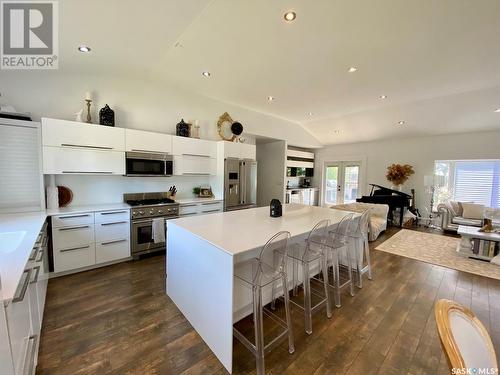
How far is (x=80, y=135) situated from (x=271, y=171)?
455cm

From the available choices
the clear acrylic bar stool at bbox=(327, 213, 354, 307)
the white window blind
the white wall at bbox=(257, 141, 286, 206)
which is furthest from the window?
the white window blind

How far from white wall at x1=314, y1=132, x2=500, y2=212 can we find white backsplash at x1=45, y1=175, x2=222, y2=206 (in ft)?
19.4

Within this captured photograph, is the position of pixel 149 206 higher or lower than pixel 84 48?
lower

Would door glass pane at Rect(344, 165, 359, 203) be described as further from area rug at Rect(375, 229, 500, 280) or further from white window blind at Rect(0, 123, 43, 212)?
white window blind at Rect(0, 123, 43, 212)

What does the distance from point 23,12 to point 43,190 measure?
1931 millimetres

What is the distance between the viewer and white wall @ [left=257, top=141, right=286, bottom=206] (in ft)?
20.0

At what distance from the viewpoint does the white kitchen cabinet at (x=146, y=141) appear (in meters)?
3.34

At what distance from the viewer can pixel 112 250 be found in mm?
3098

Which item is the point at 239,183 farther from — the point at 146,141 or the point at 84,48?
the point at 84,48

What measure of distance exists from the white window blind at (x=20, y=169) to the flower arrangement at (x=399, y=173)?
7.84 m

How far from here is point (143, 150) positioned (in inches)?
137

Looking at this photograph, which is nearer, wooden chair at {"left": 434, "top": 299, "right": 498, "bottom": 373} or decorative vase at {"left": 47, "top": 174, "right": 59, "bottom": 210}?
wooden chair at {"left": 434, "top": 299, "right": 498, "bottom": 373}

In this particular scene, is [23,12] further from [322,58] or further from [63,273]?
[322,58]

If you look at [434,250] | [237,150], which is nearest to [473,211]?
[434,250]
